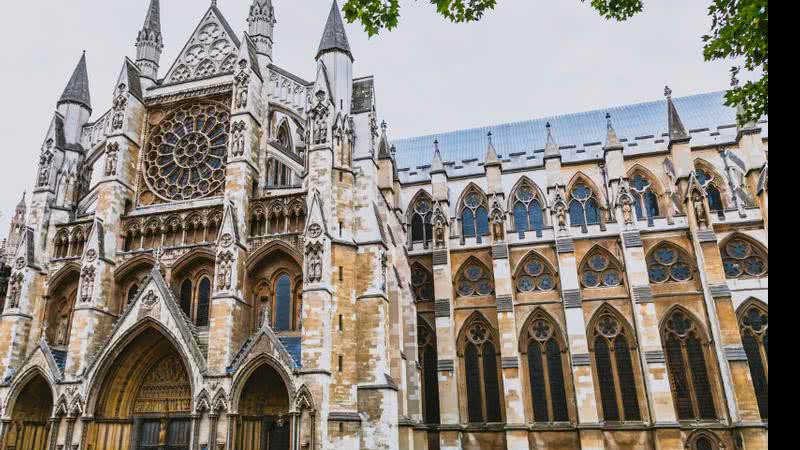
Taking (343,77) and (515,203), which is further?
(515,203)

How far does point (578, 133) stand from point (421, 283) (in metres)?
14.2

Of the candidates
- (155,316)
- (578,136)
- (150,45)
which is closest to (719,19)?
(155,316)

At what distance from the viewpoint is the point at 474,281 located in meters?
28.5

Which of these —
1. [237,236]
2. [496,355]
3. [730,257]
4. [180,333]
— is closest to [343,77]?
[237,236]

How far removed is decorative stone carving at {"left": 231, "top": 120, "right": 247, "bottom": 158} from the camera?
70.7 ft

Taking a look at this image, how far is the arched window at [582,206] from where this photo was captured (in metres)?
29.7

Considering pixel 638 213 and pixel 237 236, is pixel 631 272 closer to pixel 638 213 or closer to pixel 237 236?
pixel 638 213

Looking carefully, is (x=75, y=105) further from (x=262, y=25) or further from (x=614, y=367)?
(x=614, y=367)

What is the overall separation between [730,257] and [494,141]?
1547 cm

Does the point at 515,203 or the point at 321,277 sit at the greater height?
the point at 515,203

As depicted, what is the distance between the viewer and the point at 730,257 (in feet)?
84.2

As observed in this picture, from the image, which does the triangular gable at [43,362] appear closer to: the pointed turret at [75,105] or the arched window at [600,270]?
the pointed turret at [75,105]

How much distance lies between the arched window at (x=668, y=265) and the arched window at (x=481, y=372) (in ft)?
26.3

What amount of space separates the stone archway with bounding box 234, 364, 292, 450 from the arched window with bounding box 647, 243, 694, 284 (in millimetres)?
17420
